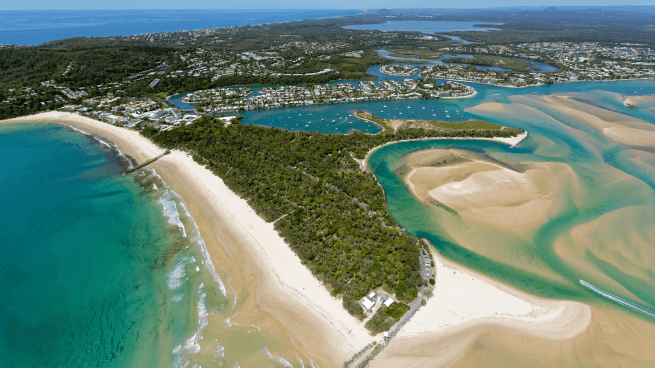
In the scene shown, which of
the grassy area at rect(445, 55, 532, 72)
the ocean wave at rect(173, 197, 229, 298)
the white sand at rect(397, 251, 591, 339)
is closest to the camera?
the white sand at rect(397, 251, 591, 339)

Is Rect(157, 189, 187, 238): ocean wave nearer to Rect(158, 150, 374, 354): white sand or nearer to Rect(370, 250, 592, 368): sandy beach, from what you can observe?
Rect(158, 150, 374, 354): white sand

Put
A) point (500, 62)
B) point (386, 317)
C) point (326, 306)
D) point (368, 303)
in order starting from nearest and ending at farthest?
1. point (386, 317)
2. point (368, 303)
3. point (326, 306)
4. point (500, 62)

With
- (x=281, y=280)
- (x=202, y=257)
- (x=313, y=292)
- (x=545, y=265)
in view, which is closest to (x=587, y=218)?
(x=545, y=265)

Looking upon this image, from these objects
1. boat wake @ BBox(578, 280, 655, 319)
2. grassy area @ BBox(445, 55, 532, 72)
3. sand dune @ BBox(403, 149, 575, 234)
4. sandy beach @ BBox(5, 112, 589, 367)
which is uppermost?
grassy area @ BBox(445, 55, 532, 72)

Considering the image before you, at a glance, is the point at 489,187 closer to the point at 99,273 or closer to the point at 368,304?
the point at 368,304

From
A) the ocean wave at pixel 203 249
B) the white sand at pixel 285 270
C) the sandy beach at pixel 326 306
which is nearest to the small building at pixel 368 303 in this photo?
the white sand at pixel 285 270

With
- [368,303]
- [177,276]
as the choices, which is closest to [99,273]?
[177,276]

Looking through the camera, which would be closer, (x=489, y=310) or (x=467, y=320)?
(x=467, y=320)

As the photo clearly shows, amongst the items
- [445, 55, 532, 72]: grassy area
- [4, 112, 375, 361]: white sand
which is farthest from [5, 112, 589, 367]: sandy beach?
[445, 55, 532, 72]: grassy area
